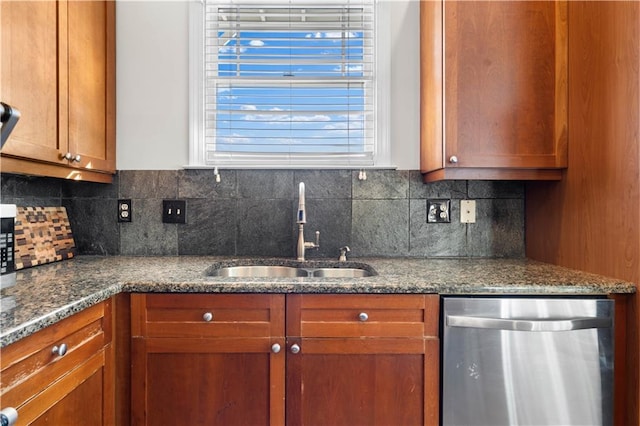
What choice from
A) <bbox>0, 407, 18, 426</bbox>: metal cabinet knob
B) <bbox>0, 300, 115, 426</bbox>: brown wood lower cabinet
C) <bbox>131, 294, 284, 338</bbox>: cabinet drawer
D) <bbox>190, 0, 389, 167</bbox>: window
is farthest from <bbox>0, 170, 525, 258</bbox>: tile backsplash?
<bbox>0, 407, 18, 426</bbox>: metal cabinet knob

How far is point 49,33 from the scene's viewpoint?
1.45m

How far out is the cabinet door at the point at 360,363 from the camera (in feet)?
4.40

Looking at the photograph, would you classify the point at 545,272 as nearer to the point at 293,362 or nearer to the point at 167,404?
the point at 293,362

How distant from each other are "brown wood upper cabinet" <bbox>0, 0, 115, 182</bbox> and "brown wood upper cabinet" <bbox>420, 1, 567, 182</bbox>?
1.61 metres

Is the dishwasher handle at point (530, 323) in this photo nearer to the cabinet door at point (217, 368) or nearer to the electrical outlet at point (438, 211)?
the cabinet door at point (217, 368)

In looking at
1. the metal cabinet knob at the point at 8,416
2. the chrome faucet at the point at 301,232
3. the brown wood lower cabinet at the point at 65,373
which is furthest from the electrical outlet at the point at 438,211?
the metal cabinet knob at the point at 8,416

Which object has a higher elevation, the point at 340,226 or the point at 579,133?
the point at 579,133

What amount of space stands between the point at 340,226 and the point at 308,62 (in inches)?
35.9

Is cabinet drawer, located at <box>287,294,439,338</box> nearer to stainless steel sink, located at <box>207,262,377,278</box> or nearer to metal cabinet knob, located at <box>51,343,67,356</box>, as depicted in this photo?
stainless steel sink, located at <box>207,262,377,278</box>

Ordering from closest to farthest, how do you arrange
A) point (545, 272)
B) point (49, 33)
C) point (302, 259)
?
point (49, 33)
point (545, 272)
point (302, 259)

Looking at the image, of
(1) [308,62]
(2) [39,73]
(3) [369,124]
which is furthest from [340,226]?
(2) [39,73]

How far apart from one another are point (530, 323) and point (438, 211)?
0.82 meters

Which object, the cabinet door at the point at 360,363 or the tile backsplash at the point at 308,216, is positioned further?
the tile backsplash at the point at 308,216

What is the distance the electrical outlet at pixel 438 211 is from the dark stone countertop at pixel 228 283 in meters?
0.37
